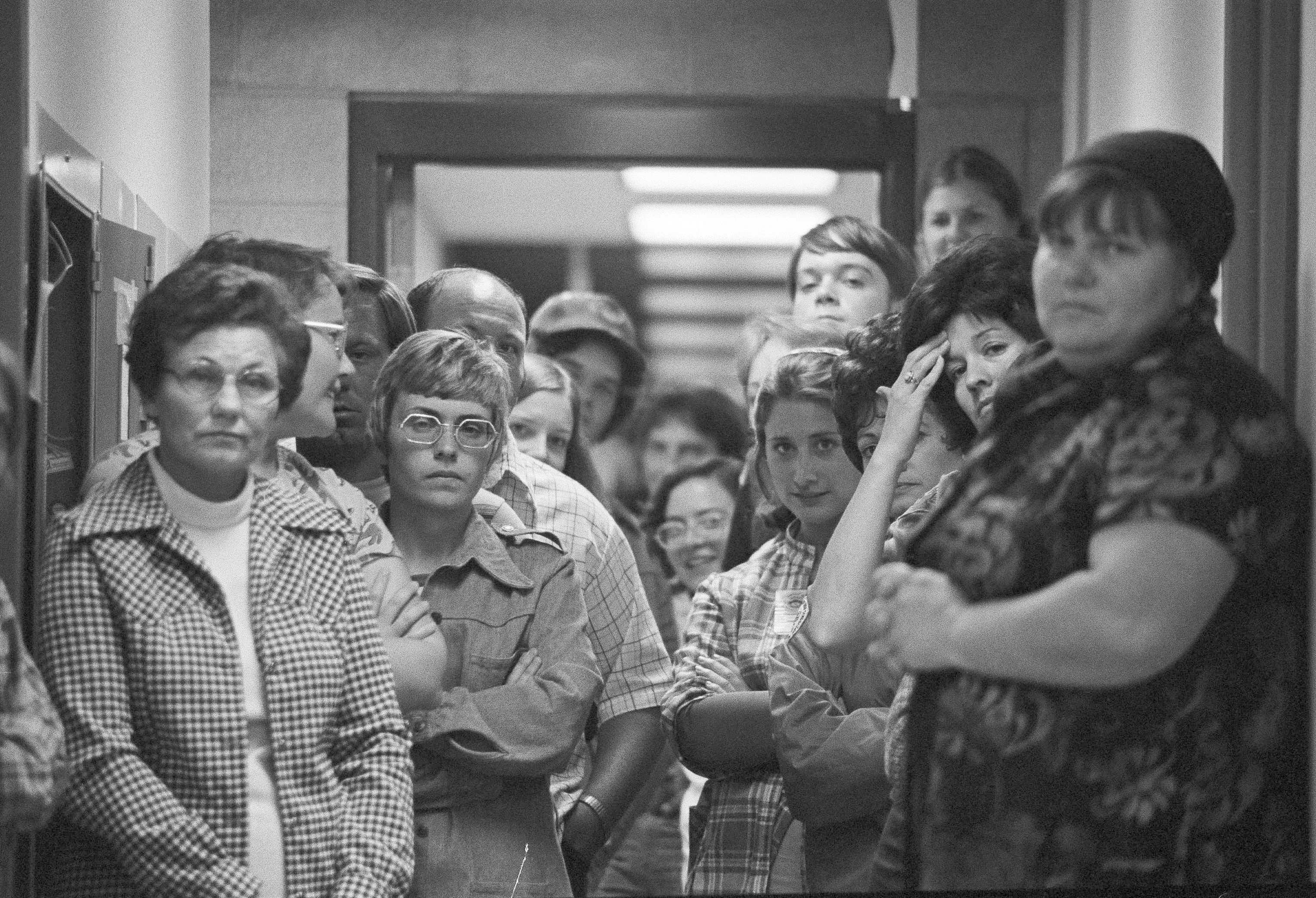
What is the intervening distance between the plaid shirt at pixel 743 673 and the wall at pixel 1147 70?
690 mm

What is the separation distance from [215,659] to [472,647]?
1.18 feet

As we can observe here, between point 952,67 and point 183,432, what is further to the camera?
point 952,67

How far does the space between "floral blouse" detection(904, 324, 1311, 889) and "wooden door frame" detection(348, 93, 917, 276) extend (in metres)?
0.56

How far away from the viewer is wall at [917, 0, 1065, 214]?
2441mm

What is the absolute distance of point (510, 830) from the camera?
89.0 inches

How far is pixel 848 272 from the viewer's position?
260 cm

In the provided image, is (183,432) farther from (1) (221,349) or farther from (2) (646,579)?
(2) (646,579)

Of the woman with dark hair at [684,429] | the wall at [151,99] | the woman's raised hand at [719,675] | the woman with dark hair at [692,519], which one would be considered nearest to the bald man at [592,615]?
the woman's raised hand at [719,675]

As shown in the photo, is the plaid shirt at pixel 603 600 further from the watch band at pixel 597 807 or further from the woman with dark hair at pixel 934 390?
the woman with dark hair at pixel 934 390

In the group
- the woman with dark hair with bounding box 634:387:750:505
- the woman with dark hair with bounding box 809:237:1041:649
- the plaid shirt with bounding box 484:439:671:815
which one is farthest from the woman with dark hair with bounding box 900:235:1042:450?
the woman with dark hair with bounding box 634:387:750:505

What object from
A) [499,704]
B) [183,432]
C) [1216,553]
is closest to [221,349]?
[183,432]

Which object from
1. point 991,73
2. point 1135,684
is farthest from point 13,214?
point 1135,684

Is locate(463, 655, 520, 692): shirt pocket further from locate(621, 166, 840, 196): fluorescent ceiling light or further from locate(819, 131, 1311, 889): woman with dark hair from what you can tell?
locate(621, 166, 840, 196): fluorescent ceiling light

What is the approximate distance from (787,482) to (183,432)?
814 mm
